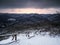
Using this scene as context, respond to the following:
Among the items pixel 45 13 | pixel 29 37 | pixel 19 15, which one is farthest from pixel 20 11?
pixel 29 37

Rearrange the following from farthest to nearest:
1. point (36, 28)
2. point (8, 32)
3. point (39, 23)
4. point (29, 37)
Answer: point (39, 23), point (36, 28), point (8, 32), point (29, 37)

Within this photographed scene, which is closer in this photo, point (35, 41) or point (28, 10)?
point (35, 41)

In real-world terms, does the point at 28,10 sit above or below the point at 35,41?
above

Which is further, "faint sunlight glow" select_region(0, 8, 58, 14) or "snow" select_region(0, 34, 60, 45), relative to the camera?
"faint sunlight glow" select_region(0, 8, 58, 14)

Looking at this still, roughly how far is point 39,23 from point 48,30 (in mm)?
340

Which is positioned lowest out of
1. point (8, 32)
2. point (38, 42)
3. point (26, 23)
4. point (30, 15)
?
point (38, 42)

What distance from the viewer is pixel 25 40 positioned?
5.85 feet

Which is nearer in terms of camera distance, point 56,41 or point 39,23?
point 56,41

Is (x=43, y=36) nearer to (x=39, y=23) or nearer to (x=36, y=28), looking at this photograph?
(x=36, y=28)

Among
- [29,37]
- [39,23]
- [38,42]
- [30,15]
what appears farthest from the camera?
[30,15]

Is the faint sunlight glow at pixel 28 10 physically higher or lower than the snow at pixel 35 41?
higher

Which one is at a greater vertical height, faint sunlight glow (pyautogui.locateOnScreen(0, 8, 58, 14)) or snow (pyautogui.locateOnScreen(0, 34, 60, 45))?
faint sunlight glow (pyautogui.locateOnScreen(0, 8, 58, 14))

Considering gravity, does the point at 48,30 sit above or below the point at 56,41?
above

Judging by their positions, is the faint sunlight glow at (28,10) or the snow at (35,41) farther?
the faint sunlight glow at (28,10)
